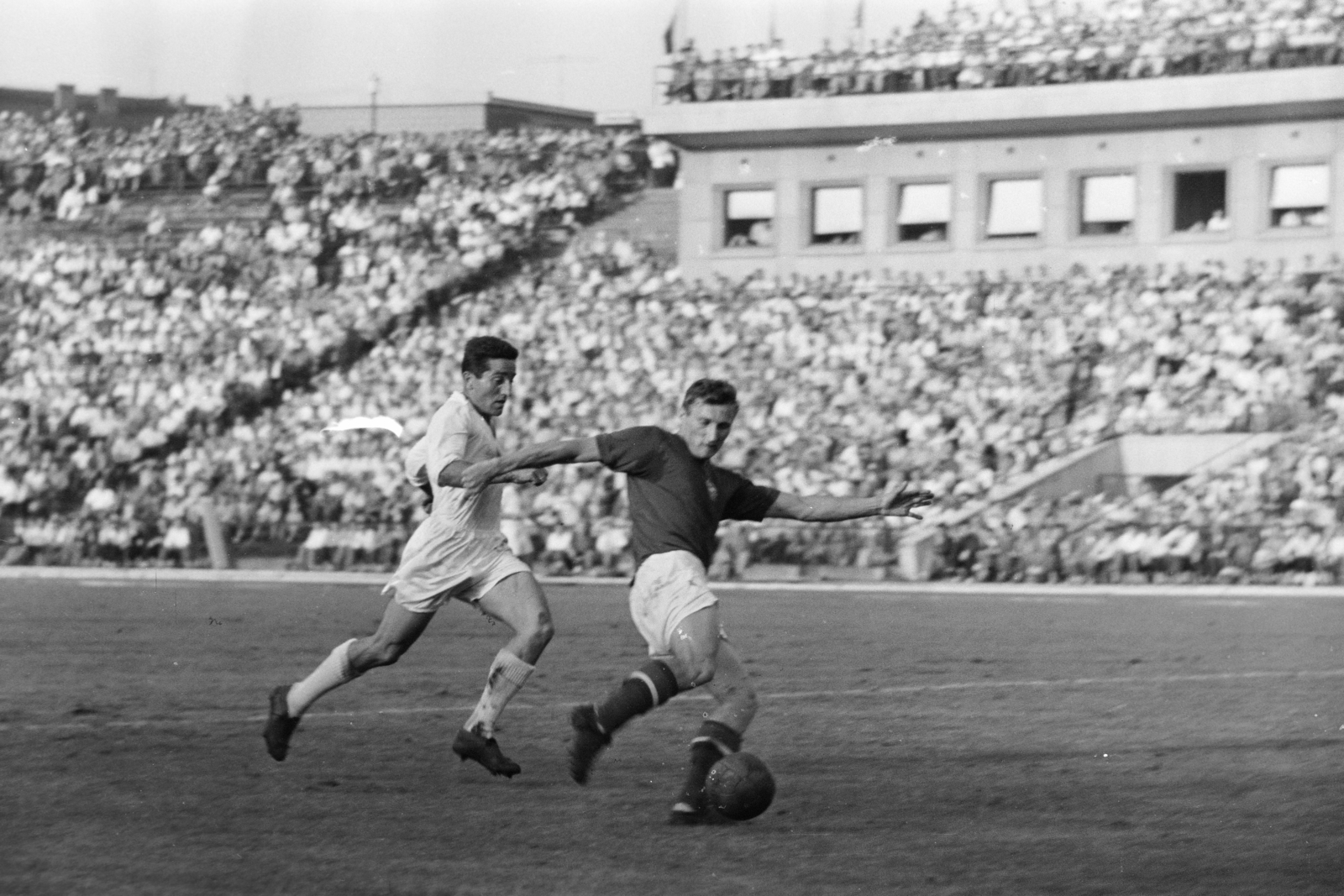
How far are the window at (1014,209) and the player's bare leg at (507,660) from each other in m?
27.7

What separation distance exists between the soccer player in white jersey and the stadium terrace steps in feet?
95.5

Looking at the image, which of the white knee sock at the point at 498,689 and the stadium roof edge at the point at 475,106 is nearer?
the white knee sock at the point at 498,689

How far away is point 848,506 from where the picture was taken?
8.99 metres

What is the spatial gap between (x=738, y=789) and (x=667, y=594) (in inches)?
32.7

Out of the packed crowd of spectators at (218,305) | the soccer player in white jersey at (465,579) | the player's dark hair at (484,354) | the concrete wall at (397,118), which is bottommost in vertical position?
the soccer player in white jersey at (465,579)

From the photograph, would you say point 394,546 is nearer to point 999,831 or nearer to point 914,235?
point 914,235

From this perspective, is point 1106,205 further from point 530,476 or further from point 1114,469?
point 530,476

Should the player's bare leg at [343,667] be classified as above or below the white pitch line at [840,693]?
above

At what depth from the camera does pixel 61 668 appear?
49.1 ft

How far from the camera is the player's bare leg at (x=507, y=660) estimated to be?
9336 millimetres

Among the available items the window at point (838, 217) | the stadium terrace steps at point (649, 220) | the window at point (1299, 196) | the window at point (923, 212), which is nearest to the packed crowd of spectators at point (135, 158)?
the stadium terrace steps at point (649, 220)

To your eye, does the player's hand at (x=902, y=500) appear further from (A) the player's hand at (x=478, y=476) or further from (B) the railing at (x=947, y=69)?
(B) the railing at (x=947, y=69)

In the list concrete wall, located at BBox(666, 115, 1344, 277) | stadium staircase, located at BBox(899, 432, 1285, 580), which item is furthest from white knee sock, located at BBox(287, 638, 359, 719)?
concrete wall, located at BBox(666, 115, 1344, 277)

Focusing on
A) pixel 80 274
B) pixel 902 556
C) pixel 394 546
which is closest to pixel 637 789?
pixel 902 556
